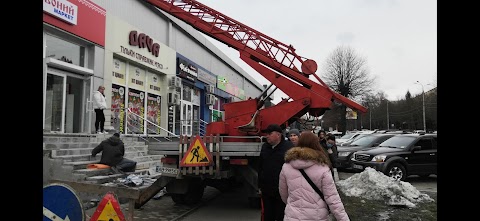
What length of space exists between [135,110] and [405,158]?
446 inches

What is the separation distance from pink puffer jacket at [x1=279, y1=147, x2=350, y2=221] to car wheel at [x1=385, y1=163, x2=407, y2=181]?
9.53 meters

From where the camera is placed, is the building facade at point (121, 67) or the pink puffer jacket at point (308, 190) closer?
the pink puffer jacket at point (308, 190)

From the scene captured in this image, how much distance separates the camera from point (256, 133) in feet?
29.0

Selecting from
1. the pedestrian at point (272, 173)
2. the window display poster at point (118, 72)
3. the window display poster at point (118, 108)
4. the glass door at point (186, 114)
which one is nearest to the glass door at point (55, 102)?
the window display poster at point (118, 108)

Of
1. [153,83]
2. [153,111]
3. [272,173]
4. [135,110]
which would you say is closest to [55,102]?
[135,110]

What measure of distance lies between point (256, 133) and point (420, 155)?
6886 millimetres

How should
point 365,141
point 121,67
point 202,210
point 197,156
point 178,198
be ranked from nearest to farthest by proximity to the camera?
1. point 197,156
2. point 202,210
3. point 178,198
4. point 121,67
5. point 365,141

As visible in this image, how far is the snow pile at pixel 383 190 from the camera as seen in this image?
8172 millimetres

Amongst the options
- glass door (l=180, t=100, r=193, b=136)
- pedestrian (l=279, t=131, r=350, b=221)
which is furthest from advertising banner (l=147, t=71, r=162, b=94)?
pedestrian (l=279, t=131, r=350, b=221)

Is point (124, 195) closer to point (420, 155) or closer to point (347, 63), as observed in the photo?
point (420, 155)

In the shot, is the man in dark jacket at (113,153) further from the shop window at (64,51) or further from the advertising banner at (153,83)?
the advertising banner at (153,83)

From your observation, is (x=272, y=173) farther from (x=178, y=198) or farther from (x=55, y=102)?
(x=55, y=102)

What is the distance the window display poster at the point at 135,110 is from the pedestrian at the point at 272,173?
39.5 ft

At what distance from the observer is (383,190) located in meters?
8.58
